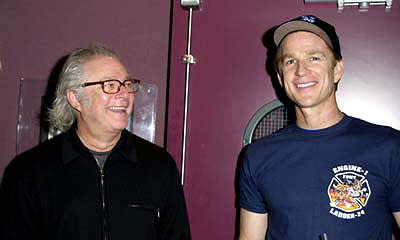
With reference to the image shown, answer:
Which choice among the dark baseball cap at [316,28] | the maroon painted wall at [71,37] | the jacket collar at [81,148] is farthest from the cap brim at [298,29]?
the maroon painted wall at [71,37]

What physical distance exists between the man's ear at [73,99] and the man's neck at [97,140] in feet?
0.31

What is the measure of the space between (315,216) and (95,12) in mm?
1648

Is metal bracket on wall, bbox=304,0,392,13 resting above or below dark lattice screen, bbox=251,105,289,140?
above

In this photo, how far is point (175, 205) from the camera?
147 cm

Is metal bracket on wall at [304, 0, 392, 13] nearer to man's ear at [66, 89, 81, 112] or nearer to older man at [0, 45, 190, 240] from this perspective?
older man at [0, 45, 190, 240]

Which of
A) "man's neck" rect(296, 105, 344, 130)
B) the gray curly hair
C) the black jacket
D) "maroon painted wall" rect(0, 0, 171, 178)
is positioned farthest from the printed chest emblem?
"maroon painted wall" rect(0, 0, 171, 178)

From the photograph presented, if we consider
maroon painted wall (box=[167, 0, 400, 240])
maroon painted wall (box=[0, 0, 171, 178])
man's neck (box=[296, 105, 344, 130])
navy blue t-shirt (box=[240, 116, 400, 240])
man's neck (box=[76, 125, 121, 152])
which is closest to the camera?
navy blue t-shirt (box=[240, 116, 400, 240])

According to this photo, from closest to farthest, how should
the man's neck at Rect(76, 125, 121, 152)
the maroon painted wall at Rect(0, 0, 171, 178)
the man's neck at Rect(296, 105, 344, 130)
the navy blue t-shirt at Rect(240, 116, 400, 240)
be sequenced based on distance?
the navy blue t-shirt at Rect(240, 116, 400, 240) → the man's neck at Rect(296, 105, 344, 130) → the man's neck at Rect(76, 125, 121, 152) → the maroon painted wall at Rect(0, 0, 171, 178)

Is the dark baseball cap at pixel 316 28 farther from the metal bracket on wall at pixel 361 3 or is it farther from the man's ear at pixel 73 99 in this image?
the man's ear at pixel 73 99

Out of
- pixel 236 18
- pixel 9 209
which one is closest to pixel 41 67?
pixel 9 209

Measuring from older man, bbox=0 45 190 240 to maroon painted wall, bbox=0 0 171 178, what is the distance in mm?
610

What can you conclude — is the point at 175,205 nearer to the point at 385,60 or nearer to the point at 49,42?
the point at 385,60

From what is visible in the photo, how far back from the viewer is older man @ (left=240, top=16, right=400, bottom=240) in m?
1.18

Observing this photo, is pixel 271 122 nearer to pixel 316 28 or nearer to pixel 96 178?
pixel 316 28
